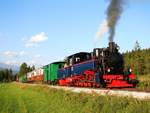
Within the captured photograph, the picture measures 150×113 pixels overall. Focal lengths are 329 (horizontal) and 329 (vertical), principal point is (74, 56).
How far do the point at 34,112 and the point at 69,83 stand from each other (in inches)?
711

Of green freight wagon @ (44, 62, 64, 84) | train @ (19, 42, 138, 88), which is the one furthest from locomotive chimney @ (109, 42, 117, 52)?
green freight wagon @ (44, 62, 64, 84)

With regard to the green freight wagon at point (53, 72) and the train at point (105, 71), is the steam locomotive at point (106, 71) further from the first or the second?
the green freight wagon at point (53, 72)

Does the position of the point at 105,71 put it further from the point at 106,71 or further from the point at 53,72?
the point at 53,72

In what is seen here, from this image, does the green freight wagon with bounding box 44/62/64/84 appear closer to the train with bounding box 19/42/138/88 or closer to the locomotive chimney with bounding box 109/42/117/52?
the train with bounding box 19/42/138/88

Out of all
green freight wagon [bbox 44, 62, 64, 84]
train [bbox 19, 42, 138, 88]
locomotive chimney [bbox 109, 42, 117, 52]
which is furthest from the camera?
green freight wagon [bbox 44, 62, 64, 84]

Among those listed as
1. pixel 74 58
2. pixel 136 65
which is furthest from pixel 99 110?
pixel 136 65

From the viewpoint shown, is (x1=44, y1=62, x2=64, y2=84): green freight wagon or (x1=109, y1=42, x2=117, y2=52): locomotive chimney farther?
(x1=44, y1=62, x2=64, y2=84): green freight wagon

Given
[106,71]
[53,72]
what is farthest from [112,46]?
[53,72]

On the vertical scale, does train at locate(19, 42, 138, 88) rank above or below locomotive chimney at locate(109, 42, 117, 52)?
below

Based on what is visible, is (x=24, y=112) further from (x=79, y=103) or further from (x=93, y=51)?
(x=93, y=51)

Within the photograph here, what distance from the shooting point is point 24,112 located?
18.2 m

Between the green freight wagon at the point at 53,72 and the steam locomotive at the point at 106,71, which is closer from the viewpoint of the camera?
the steam locomotive at the point at 106,71

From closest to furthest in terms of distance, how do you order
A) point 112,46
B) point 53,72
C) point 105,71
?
point 105,71 → point 112,46 → point 53,72

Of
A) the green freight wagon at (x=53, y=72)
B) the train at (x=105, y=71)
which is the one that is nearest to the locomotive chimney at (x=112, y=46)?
the train at (x=105, y=71)
